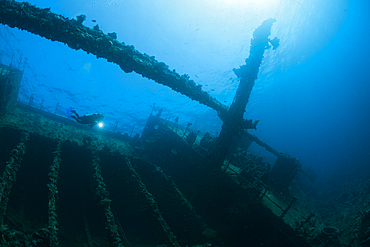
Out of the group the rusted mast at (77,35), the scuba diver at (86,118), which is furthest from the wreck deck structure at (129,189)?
the scuba diver at (86,118)

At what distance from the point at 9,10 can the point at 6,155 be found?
28.3 feet

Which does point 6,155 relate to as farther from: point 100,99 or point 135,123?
point 100,99

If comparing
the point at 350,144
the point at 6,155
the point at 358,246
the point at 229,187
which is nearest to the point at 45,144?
the point at 6,155

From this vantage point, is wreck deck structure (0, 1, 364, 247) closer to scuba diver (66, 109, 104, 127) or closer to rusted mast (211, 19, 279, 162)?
rusted mast (211, 19, 279, 162)

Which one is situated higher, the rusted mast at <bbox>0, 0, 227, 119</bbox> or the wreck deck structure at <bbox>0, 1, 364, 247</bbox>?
the rusted mast at <bbox>0, 0, 227, 119</bbox>

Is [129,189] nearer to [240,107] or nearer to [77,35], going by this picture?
[77,35]

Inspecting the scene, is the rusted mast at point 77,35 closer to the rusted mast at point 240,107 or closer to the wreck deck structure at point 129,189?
the wreck deck structure at point 129,189

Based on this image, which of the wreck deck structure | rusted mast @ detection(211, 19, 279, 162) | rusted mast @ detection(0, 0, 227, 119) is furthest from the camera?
rusted mast @ detection(211, 19, 279, 162)

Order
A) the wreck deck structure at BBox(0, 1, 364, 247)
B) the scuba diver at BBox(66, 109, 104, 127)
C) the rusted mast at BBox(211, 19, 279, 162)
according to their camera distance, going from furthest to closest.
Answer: the rusted mast at BBox(211, 19, 279, 162) < the scuba diver at BBox(66, 109, 104, 127) < the wreck deck structure at BBox(0, 1, 364, 247)

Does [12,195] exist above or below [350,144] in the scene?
below

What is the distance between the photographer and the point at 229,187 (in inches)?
344

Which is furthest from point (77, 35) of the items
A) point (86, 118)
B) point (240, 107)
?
point (240, 107)

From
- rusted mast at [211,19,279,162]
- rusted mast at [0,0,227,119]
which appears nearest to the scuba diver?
rusted mast at [0,0,227,119]

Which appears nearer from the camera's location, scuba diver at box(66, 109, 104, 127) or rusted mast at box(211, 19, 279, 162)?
scuba diver at box(66, 109, 104, 127)
